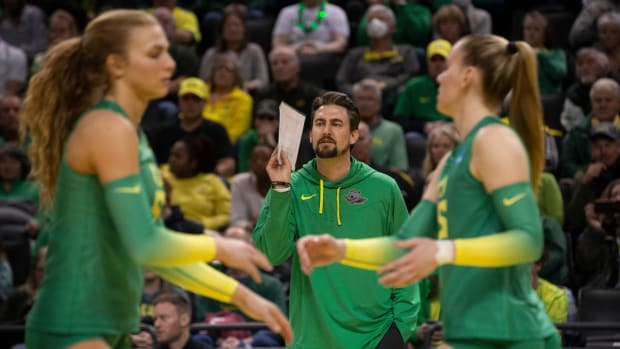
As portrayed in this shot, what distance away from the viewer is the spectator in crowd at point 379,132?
35.3ft

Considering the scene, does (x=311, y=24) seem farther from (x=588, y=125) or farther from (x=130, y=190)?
(x=130, y=190)

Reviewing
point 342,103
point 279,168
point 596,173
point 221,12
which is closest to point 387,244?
point 279,168

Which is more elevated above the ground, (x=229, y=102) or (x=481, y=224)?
(x=481, y=224)

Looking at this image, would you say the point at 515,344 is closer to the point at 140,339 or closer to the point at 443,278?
the point at 443,278

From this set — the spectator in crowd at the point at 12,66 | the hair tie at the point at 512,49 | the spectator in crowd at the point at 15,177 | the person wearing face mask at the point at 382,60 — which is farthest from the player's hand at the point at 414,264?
the spectator in crowd at the point at 12,66

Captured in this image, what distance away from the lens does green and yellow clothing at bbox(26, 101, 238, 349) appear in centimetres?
404

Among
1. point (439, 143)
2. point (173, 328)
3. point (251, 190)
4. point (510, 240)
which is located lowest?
point (173, 328)

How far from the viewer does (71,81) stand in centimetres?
433

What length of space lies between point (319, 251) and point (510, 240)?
73cm

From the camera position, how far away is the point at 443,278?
14.1 feet

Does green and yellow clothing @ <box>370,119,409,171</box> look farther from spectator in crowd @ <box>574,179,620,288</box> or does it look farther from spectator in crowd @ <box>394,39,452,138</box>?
spectator in crowd @ <box>574,179,620,288</box>

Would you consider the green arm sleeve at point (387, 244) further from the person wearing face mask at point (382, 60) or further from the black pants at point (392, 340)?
the person wearing face mask at point (382, 60)

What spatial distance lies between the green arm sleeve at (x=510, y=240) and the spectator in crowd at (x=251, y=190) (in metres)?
6.35

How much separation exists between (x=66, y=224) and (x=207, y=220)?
6.55 m
